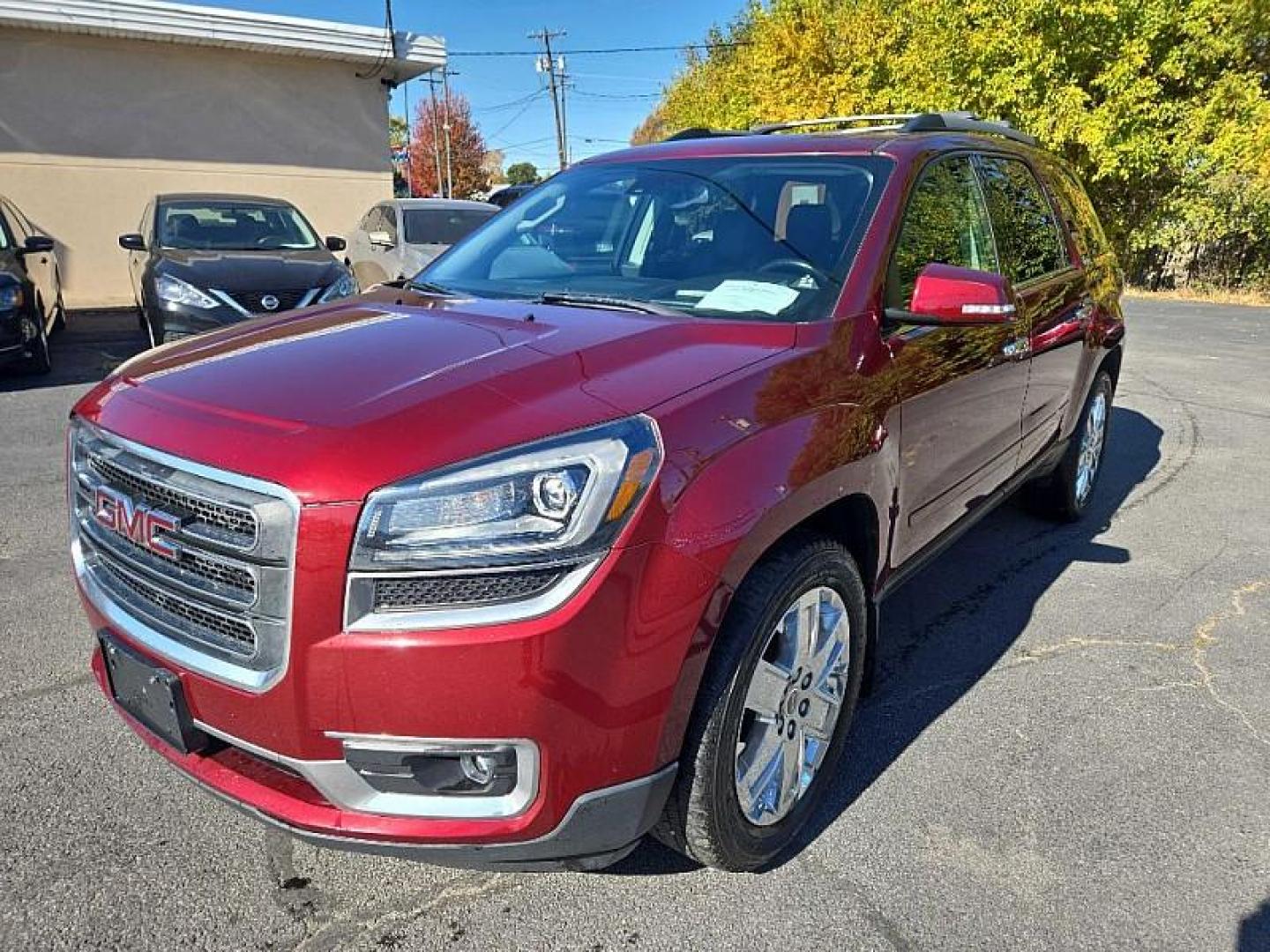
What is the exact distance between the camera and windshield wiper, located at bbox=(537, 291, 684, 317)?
262 cm

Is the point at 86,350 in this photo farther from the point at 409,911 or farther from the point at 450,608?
the point at 450,608

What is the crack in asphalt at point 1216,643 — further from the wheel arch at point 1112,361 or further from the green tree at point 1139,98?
the green tree at point 1139,98

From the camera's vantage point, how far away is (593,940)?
2.12 metres

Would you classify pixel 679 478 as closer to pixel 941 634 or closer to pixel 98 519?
pixel 98 519

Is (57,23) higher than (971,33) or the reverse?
the reverse

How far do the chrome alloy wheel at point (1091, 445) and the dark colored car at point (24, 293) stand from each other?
318 inches

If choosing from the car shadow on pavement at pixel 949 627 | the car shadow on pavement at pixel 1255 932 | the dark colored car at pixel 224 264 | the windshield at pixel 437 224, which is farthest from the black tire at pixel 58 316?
the car shadow on pavement at pixel 1255 932

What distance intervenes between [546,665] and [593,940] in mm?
843

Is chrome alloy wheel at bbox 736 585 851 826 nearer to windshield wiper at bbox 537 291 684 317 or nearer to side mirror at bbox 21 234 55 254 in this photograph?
windshield wiper at bbox 537 291 684 317

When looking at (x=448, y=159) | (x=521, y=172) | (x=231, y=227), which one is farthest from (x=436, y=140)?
(x=231, y=227)

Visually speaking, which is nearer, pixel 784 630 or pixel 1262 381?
pixel 784 630

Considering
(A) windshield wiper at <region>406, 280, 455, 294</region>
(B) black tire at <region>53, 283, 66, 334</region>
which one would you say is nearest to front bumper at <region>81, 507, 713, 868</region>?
(A) windshield wiper at <region>406, 280, 455, 294</region>

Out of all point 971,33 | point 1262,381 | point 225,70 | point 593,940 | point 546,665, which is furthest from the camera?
point 971,33

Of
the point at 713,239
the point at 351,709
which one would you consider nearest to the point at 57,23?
the point at 713,239
